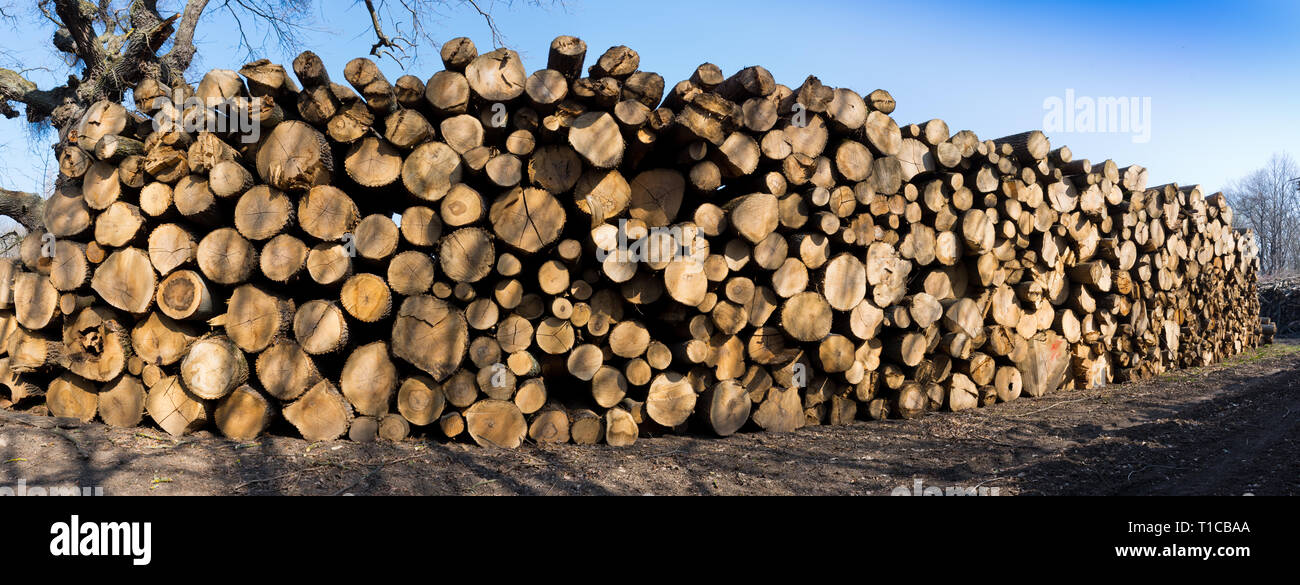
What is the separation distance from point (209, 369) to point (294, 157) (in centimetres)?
115

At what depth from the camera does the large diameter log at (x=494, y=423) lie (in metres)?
3.84

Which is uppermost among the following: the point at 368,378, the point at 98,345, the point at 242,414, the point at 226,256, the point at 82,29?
the point at 82,29

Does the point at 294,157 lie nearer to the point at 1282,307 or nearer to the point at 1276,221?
the point at 1282,307

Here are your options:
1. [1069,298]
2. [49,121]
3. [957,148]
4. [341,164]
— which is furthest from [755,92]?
[49,121]

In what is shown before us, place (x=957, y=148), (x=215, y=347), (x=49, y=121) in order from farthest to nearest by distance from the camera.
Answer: (x=49, y=121)
(x=957, y=148)
(x=215, y=347)

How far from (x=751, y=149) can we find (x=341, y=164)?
7.47ft

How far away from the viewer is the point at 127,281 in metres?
3.72

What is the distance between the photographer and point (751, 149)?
410 centimetres

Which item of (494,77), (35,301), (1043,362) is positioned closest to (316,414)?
(35,301)

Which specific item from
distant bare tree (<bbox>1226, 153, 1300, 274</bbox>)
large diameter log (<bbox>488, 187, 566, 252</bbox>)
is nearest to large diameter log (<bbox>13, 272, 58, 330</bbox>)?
large diameter log (<bbox>488, 187, 566, 252</bbox>)

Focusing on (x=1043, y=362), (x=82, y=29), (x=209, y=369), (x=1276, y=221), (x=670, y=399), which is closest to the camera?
(x=209, y=369)

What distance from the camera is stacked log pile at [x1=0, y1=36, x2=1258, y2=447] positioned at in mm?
3645

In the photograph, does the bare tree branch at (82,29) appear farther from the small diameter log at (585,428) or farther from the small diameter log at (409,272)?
the small diameter log at (585,428)
